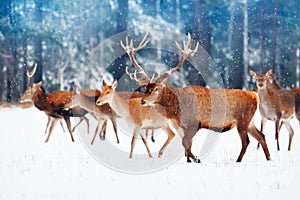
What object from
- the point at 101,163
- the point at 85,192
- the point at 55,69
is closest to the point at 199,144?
the point at 101,163

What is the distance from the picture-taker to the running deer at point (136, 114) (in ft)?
19.6

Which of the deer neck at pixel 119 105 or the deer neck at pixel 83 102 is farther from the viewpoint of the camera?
the deer neck at pixel 83 102

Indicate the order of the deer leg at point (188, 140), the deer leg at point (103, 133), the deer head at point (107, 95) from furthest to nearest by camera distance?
the deer leg at point (103, 133) → the deer head at point (107, 95) → the deer leg at point (188, 140)

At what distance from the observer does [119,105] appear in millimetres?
6477

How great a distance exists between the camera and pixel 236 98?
578cm

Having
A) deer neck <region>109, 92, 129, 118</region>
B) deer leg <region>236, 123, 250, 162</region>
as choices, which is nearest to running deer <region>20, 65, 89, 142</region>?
deer neck <region>109, 92, 129, 118</region>

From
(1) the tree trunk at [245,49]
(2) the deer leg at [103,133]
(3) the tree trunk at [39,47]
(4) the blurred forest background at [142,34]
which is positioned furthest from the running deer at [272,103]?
(3) the tree trunk at [39,47]

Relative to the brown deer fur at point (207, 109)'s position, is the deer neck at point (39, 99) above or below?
below

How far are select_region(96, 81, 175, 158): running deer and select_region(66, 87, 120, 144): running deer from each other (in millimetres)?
705

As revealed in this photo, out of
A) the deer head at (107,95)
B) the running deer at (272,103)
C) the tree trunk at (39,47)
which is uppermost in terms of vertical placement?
the deer head at (107,95)

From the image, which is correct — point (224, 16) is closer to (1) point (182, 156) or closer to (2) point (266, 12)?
(2) point (266, 12)

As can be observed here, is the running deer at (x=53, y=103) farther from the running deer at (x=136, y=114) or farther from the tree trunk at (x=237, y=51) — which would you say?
the tree trunk at (x=237, y=51)

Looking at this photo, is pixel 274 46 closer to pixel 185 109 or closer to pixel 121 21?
pixel 121 21

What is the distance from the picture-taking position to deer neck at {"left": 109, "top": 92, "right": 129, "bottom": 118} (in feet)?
21.1
